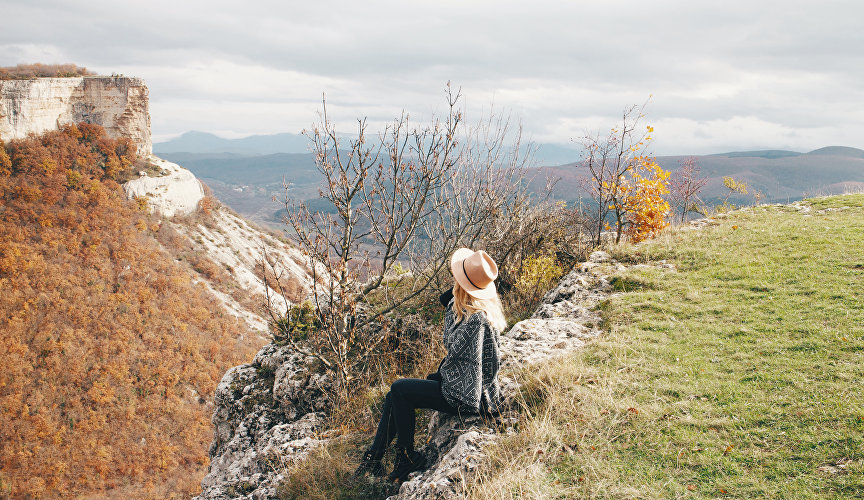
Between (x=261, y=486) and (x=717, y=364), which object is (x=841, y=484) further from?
(x=261, y=486)

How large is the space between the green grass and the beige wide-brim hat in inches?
47.5

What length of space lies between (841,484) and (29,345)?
48.0 m

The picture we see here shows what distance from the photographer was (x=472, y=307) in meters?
4.15

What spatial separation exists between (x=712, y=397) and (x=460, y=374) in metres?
2.35

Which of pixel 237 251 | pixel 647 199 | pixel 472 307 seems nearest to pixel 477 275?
pixel 472 307

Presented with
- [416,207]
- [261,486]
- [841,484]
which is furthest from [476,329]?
[416,207]

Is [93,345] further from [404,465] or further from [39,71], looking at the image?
[404,465]

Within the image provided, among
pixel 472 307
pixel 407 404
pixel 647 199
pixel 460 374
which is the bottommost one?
pixel 407 404

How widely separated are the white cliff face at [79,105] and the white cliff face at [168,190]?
471 centimetres

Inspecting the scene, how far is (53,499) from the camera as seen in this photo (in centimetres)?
3127

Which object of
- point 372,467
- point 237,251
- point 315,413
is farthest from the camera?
point 237,251

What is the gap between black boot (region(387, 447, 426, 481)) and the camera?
4441 mm

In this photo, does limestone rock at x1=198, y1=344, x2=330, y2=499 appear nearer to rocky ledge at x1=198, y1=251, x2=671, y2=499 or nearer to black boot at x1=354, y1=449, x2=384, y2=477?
rocky ledge at x1=198, y1=251, x2=671, y2=499

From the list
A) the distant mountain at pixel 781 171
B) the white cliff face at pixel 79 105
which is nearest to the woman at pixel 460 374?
the white cliff face at pixel 79 105
